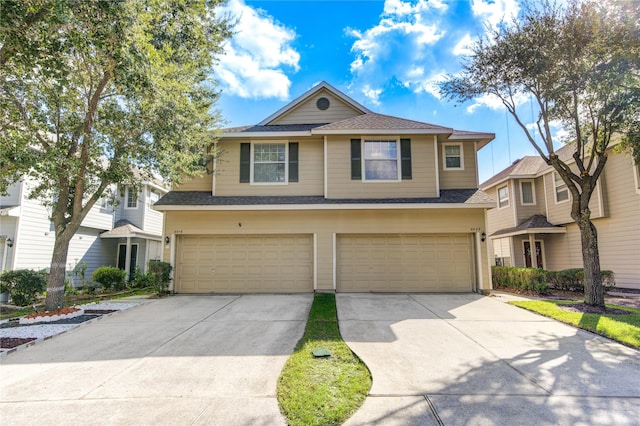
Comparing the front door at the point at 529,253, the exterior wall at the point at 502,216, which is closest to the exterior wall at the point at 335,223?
the exterior wall at the point at 502,216

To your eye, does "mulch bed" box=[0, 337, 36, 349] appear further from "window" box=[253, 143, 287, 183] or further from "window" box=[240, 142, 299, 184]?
"window" box=[253, 143, 287, 183]

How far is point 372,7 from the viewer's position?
1038 cm

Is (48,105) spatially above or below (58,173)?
above

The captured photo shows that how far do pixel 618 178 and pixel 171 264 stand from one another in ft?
54.3

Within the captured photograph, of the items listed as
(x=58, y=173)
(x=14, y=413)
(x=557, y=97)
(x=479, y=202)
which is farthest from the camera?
(x=479, y=202)

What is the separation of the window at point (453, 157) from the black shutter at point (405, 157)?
1.65 metres

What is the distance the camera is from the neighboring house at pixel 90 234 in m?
11.4

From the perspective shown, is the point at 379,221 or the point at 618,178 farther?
the point at 618,178

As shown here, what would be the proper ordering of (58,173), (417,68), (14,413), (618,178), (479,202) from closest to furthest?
(14,413) → (58,173) → (479,202) → (618,178) → (417,68)

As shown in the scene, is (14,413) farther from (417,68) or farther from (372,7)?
(417,68)

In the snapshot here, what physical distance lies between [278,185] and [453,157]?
6529 mm

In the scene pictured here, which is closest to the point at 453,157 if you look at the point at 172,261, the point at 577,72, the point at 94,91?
the point at 577,72

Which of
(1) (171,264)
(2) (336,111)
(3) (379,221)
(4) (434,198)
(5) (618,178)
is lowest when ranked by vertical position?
(1) (171,264)

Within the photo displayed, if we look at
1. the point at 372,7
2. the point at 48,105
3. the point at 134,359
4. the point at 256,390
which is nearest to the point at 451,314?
the point at 256,390
